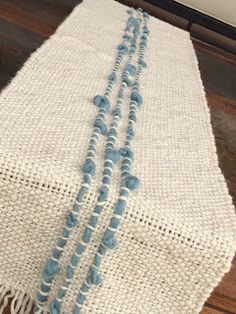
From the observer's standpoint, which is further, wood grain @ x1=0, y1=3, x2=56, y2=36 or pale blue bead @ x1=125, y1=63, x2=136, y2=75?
wood grain @ x1=0, y1=3, x2=56, y2=36

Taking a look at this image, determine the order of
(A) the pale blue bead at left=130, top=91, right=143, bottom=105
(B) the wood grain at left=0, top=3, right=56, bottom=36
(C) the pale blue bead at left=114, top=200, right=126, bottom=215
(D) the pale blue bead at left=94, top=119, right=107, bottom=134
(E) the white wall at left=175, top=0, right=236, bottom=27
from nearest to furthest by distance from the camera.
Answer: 1. (C) the pale blue bead at left=114, top=200, right=126, bottom=215
2. (D) the pale blue bead at left=94, top=119, right=107, bottom=134
3. (A) the pale blue bead at left=130, top=91, right=143, bottom=105
4. (B) the wood grain at left=0, top=3, right=56, bottom=36
5. (E) the white wall at left=175, top=0, right=236, bottom=27

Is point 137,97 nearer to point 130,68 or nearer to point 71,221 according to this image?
point 130,68

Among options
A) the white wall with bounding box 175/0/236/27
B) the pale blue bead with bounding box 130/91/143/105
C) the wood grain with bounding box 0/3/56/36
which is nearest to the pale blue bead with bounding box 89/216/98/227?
the pale blue bead with bounding box 130/91/143/105

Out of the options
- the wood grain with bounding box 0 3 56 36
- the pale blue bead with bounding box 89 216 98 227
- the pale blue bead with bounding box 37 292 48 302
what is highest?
the pale blue bead with bounding box 89 216 98 227

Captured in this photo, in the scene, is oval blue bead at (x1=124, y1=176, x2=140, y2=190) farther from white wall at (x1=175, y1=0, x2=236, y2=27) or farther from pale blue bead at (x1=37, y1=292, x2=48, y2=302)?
white wall at (x1=175, y1=0, x2=236, y2=27)

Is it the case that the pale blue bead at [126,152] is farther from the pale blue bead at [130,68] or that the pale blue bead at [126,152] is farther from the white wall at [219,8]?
the white wall at [219,8]

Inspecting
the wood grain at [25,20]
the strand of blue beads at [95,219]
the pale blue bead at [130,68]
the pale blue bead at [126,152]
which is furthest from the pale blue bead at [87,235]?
the wood grain at [25,20]

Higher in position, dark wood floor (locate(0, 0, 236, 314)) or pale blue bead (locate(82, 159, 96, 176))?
pale blue bead (locate(82, 159, 96, 176))
